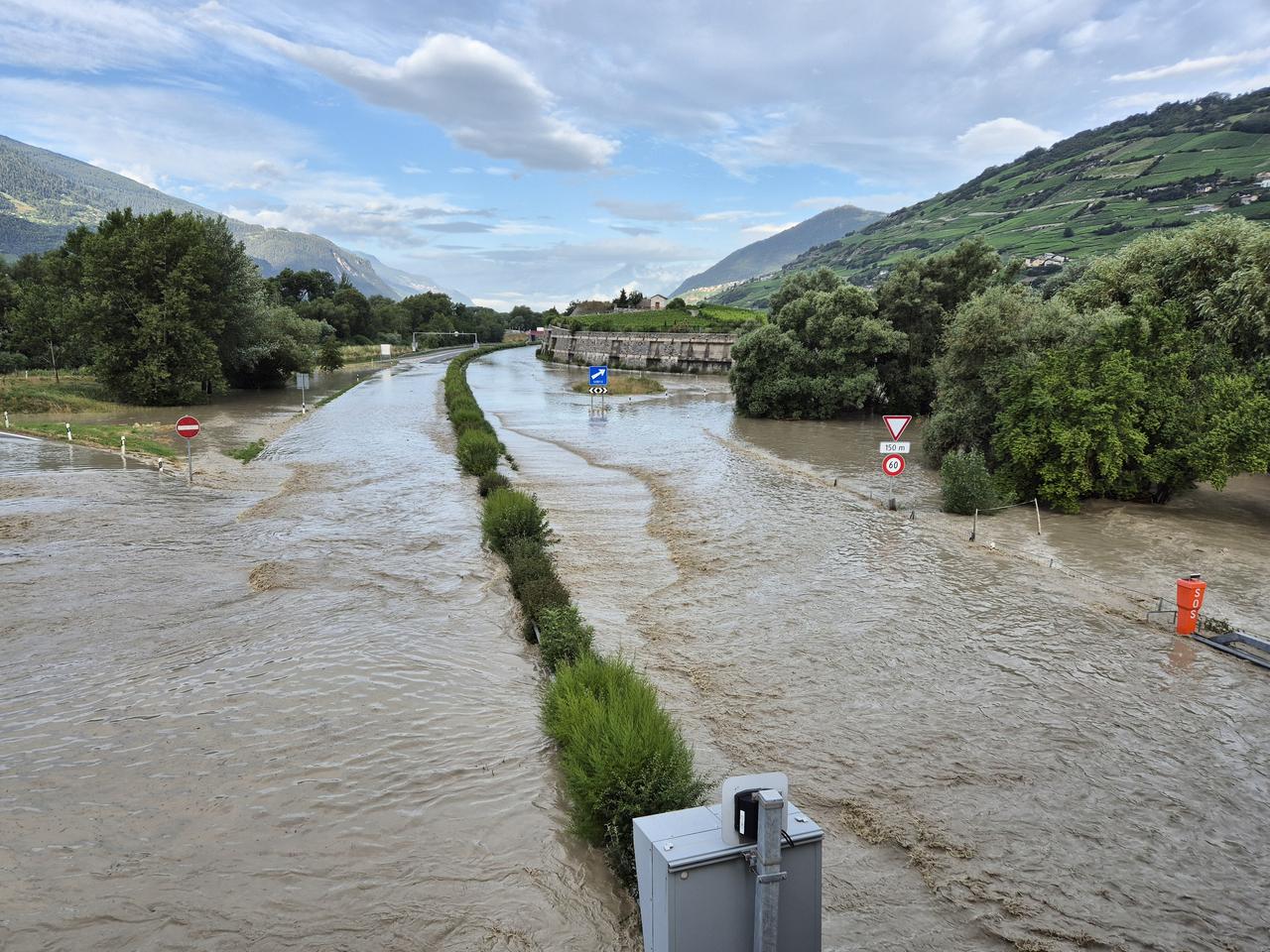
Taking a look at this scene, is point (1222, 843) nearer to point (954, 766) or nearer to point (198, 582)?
point (954, 766)

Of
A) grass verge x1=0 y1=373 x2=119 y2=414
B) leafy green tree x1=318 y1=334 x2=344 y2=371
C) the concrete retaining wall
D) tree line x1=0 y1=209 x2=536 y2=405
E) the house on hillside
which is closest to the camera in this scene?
grass verge x1=0 y1=373 x2=119 y2=414

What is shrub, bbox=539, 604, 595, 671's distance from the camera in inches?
372

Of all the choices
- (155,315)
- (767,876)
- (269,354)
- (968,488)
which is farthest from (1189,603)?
(269,354)

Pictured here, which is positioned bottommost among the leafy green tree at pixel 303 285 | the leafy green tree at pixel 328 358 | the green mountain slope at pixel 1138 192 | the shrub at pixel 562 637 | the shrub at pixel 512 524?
the shrub at pixel 562 637

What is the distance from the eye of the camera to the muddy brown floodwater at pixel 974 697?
5699 millimetres

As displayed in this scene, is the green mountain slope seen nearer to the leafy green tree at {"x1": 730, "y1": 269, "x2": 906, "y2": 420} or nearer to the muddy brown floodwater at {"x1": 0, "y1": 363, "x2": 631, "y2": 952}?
the leafy green tree at {"x1": 730, "y1": 269, "x2": 906, "y2": 420}

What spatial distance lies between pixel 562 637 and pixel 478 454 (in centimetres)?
1528

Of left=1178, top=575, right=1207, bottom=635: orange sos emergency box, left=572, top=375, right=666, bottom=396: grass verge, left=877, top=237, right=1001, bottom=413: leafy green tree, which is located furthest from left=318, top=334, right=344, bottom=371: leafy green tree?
left=1178, top=575, right=1207, bottom=635: orange sos emergency box

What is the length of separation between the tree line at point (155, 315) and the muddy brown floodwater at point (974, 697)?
35.9 m

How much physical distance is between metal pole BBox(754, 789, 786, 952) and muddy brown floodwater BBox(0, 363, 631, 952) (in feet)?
8.57

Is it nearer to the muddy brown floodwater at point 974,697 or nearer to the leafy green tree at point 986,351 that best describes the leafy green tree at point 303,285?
the leafy green tree at point 986,351

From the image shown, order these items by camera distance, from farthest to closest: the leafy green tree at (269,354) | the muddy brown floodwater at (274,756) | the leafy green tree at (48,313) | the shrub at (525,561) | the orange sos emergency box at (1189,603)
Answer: the leafy green tree at (48,313) → the leafy green tree at (269,354) → the shrub at (525,561) → the orange sos emergency box at (1189,603) → the muddy brown floodwater at (274,756)

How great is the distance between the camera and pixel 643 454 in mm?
29812

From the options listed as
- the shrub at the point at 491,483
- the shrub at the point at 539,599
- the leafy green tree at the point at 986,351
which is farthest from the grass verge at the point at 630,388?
the shrub at the point at 539,599
